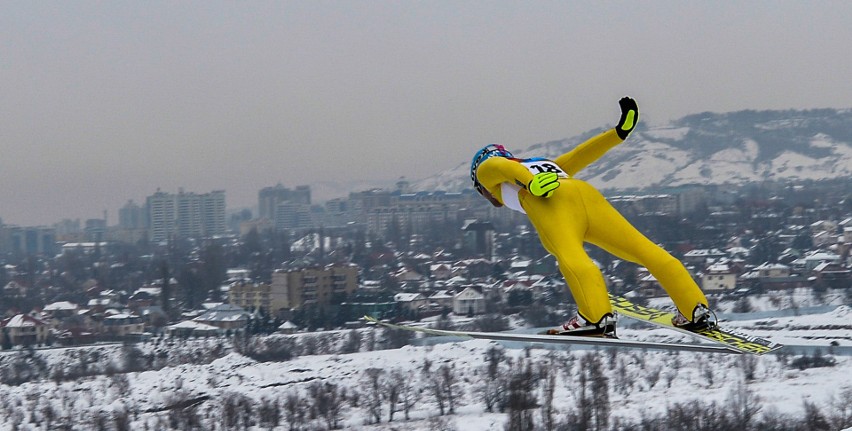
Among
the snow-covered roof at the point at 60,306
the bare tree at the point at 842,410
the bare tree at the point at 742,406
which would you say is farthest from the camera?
the snow-covered roof at the point at 60,306

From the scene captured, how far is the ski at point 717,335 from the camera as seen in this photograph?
6039mm

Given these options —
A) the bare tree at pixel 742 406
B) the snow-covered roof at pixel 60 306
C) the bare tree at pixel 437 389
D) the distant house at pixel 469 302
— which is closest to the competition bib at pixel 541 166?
the bare tree at pixel 742 406

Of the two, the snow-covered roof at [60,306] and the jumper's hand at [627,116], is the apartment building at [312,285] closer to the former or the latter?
the snow-covered roof at [60,306]

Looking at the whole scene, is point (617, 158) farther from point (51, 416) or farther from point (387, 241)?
point (51, 416)

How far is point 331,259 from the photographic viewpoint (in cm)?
6838

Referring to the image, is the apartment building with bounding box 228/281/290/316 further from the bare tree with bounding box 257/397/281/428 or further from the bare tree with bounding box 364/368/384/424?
the bare tree with bounding box 257/397/281/428

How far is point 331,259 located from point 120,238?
1137 inches

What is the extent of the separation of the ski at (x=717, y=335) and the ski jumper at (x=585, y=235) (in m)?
0.12

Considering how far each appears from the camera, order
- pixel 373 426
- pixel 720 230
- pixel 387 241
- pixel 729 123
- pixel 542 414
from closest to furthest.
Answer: pixel 542 414 → pixel 373 426 → pixel 720 230 → pixel 387 241 → pixel 729 123

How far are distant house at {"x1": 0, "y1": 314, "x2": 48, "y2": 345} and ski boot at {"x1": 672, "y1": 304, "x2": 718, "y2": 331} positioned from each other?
146 ft

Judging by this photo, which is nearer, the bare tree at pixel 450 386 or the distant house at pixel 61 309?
the bare tree at pixel 450 386

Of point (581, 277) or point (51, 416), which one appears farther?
point (51, 416)

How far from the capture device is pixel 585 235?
240 inches

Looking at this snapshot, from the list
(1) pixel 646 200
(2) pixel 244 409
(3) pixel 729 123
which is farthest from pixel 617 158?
(2) pixel 244 409
